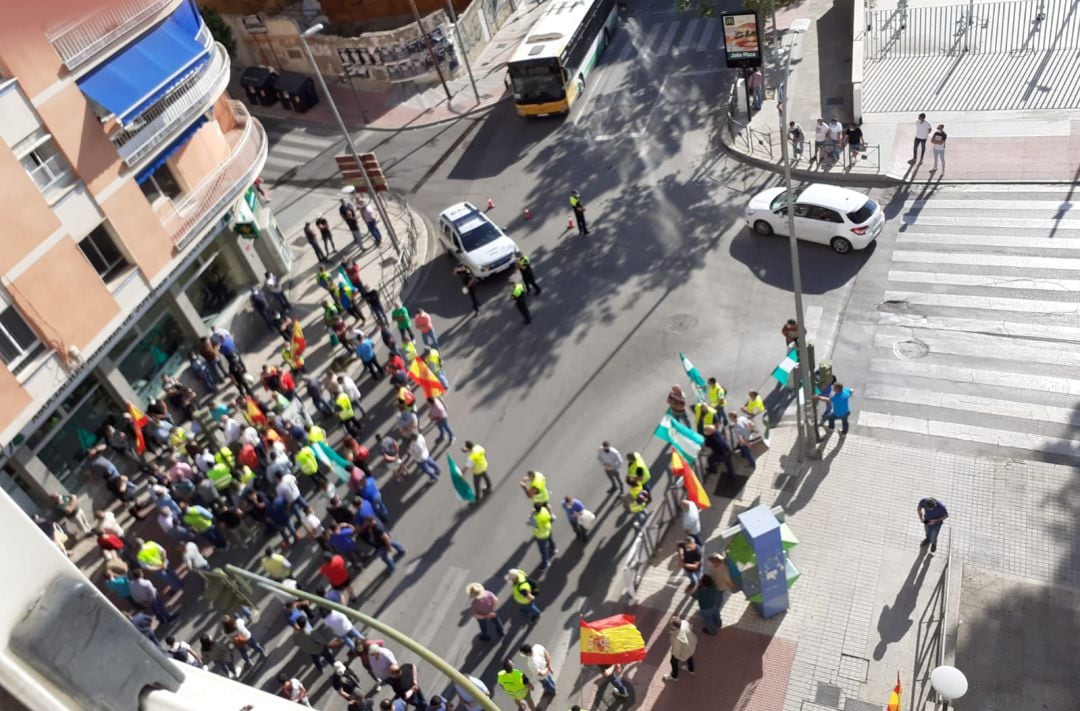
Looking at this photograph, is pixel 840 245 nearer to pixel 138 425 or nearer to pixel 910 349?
pixel 910 349

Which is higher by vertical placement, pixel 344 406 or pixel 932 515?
pixel 344 406

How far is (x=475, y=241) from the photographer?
24594 millimetres

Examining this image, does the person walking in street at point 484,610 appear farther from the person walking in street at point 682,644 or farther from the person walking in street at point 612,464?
the person walking in street at point 612,464

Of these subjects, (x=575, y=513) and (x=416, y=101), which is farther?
(x=416, y=101)

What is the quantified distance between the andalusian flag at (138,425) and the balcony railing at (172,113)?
19.3 ft

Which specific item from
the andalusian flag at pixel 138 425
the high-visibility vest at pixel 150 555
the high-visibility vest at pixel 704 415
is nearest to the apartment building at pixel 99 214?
the andalusian flag at pixel 138 425

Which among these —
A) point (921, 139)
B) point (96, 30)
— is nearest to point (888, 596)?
point (921, 139)

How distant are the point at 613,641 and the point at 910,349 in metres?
10.1

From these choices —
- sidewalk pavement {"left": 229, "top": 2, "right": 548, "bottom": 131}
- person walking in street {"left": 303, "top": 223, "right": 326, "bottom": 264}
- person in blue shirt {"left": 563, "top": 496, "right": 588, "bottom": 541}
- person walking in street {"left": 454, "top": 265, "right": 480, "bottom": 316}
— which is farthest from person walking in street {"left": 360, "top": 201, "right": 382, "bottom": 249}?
person in blue shirt {"left": 563, "top": 496, "right": 588, "bottom": 541}

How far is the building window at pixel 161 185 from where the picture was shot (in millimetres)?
21359

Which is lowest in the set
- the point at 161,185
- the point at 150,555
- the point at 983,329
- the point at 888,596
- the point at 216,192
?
the point at 983,329

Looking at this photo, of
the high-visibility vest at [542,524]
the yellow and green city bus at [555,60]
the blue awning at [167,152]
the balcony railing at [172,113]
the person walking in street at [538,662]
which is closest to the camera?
the person walking in street at [538,662]

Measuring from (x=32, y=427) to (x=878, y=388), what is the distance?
18.0 metres

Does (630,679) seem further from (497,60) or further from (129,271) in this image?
(497,60)
